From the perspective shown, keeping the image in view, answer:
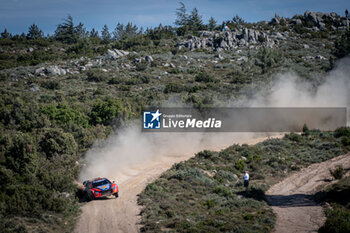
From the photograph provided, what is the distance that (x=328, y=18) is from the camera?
3952 inches

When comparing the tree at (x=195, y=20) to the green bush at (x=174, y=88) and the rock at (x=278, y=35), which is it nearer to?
the rock at (x=278, y=35)

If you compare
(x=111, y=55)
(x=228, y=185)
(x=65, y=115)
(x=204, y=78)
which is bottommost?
(x=228, y=185)

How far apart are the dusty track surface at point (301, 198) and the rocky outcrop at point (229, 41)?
56820 millimetres

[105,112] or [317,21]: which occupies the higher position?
[317,21]

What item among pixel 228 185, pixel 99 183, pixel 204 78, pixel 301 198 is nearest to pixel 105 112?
pixel 99 183

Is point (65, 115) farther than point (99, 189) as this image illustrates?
Yes

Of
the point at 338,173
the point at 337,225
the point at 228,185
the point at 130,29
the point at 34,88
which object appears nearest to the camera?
the point at 337,225

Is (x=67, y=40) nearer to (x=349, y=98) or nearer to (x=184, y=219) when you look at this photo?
(x=349, y=98)

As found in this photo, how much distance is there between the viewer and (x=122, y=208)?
1811 cm

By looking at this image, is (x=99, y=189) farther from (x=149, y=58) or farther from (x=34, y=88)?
(x=149, y=58)

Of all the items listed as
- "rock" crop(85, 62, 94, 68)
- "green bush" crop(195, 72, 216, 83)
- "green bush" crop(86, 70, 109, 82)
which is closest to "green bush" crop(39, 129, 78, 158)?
"green bush" crop(86, 70, 109, 82)

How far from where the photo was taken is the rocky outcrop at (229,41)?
79000mm

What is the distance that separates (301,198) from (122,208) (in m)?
10.4

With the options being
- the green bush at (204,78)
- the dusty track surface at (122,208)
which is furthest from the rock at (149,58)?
the dusty track surface at (122,208)
